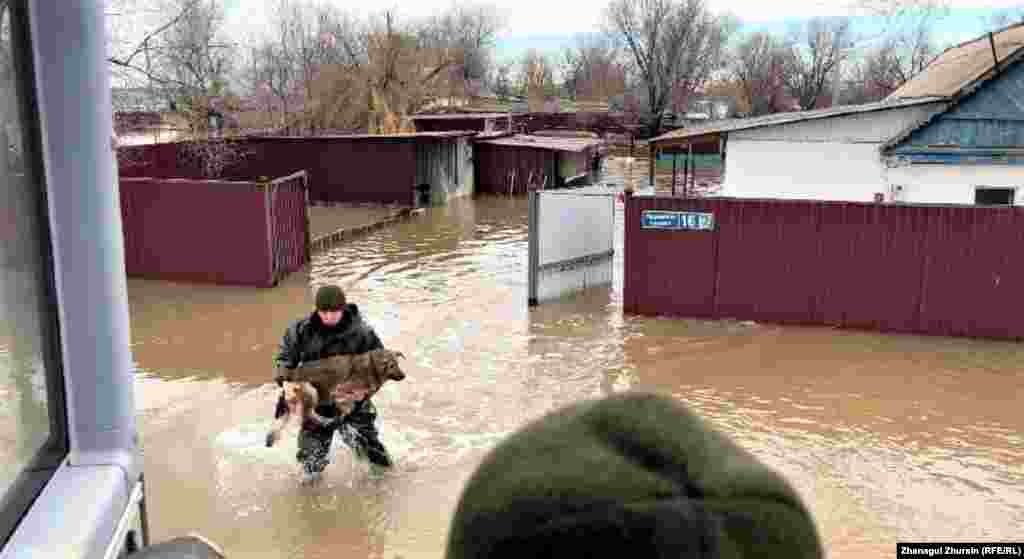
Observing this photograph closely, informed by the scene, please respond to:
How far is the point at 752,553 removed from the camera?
0.94 meters

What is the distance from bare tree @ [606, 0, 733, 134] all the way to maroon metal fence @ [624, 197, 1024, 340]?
47.9 meters

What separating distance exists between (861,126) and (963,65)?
20.7 feet

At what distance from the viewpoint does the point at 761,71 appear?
6300 cm

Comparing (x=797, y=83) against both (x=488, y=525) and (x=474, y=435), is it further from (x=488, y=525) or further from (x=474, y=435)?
(x=488, y=525)

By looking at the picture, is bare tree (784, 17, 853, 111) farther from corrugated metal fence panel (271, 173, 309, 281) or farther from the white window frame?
the white window frame

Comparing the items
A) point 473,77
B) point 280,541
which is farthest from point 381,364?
point 473,77

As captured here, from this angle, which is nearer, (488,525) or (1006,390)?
(488,525)

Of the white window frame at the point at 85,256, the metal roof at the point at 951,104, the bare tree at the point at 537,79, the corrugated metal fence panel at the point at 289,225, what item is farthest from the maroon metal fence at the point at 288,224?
the bare tree at the point at 537,79

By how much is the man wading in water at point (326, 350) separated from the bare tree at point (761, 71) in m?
51.3

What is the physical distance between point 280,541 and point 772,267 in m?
7.61

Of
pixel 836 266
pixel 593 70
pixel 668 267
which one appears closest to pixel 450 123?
pixel 668 267

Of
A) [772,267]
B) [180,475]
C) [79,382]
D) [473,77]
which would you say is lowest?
[180,475]

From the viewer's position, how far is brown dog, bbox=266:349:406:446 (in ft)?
20.4

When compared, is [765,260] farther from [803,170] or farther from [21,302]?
[21,302]
